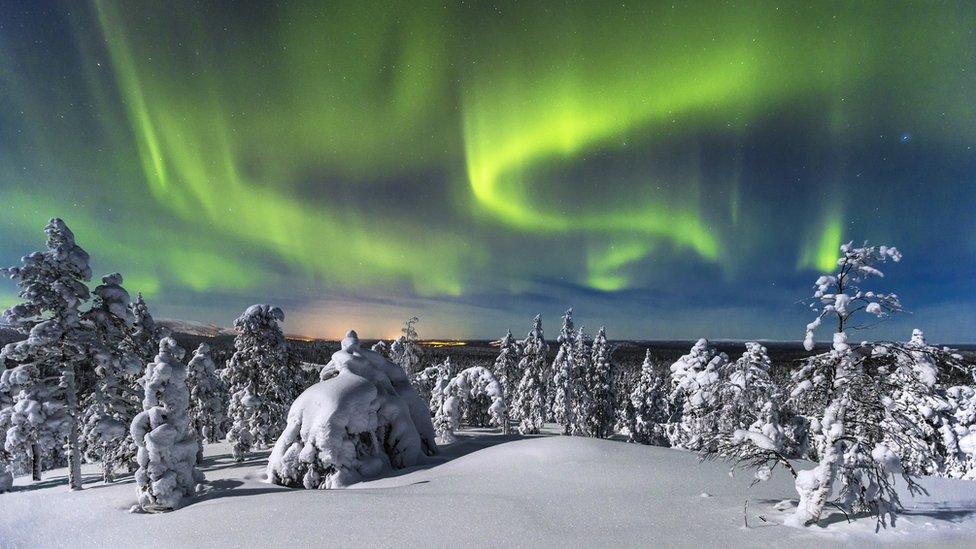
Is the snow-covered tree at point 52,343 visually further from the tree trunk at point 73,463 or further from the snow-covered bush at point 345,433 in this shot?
the snow-covered bush at point 345,433

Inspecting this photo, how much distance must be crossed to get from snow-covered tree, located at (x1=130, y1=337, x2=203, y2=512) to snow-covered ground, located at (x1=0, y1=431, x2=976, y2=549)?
0.71 m

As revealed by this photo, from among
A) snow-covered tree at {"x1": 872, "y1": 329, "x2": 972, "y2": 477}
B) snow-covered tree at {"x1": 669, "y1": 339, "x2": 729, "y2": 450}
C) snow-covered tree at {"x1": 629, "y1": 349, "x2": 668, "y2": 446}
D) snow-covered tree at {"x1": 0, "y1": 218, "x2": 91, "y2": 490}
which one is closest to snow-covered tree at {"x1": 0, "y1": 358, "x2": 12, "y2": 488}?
snow-covered tree at {"x1": 0, "y1": 218, "x2": 91, "y2": 490}

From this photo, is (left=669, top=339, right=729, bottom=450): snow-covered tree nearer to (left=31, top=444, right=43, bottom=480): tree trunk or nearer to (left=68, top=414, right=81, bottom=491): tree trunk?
(left=68, top=414, right=81, bottom=491): tree trunk

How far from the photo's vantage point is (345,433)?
51.3ft

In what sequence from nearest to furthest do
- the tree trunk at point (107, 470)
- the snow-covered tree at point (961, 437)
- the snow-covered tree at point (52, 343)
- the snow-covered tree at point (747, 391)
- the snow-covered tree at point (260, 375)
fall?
the snow-covered tree at point (52, 343), the tree trunk at point (107, 470), the snow-covered tree at point (747, 391), the snow-covered tree at point (260, 375), the snow-covered tree at point (961, 437)

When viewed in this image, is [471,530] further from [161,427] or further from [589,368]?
[589,368]

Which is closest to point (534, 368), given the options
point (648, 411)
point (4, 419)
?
point (648, 411)

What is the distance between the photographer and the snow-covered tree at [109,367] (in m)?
19.5

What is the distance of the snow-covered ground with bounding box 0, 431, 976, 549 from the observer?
803 cm

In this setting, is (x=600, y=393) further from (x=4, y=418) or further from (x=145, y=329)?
(x=4, y=418)

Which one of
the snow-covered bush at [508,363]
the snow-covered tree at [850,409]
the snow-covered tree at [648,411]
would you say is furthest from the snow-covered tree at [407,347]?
the snow-covered tree at [850,409]

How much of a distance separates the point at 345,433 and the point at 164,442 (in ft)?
17.5

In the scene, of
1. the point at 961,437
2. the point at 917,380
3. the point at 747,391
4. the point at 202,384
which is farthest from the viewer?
the point at 961,437

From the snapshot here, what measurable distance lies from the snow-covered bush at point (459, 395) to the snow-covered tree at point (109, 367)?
51.0 ft
